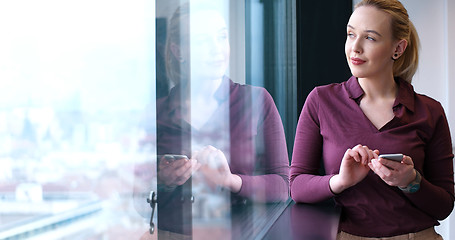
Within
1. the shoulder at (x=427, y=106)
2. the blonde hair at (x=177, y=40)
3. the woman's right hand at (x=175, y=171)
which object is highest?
the blonde hair at (x=177, y=40)

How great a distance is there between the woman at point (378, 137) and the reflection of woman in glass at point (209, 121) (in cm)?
15

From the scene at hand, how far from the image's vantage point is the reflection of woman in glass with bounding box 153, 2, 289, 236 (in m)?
0.77

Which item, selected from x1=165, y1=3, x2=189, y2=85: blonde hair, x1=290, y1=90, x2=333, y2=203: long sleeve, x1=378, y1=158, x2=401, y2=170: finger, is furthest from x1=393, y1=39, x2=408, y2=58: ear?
x1=165, y1=3, x2=189, y2=85: blonde hair

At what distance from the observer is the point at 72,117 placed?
494mm

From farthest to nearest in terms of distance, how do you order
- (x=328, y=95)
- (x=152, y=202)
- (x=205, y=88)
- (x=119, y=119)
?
(x=328, y=95) → (x=205, y=88) → (x=152, y=202) → (x=119, y=119)

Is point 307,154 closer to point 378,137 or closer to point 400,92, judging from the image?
point 378,137

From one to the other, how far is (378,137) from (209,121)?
1.85ft

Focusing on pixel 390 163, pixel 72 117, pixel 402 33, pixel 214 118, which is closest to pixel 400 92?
pixel 402 33

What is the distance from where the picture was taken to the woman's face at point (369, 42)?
4.44 ft

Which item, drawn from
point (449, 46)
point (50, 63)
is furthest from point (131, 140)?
point (449, 46)

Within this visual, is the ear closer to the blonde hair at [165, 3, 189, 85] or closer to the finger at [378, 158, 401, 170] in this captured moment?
the finger at [378, 158, 401, 170]

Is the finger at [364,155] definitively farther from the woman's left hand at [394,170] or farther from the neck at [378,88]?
the neck at [378,88]

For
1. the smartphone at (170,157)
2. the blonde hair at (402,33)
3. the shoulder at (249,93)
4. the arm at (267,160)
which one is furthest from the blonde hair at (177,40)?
the blonde hair at (402,33)

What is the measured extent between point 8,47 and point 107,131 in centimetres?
18
